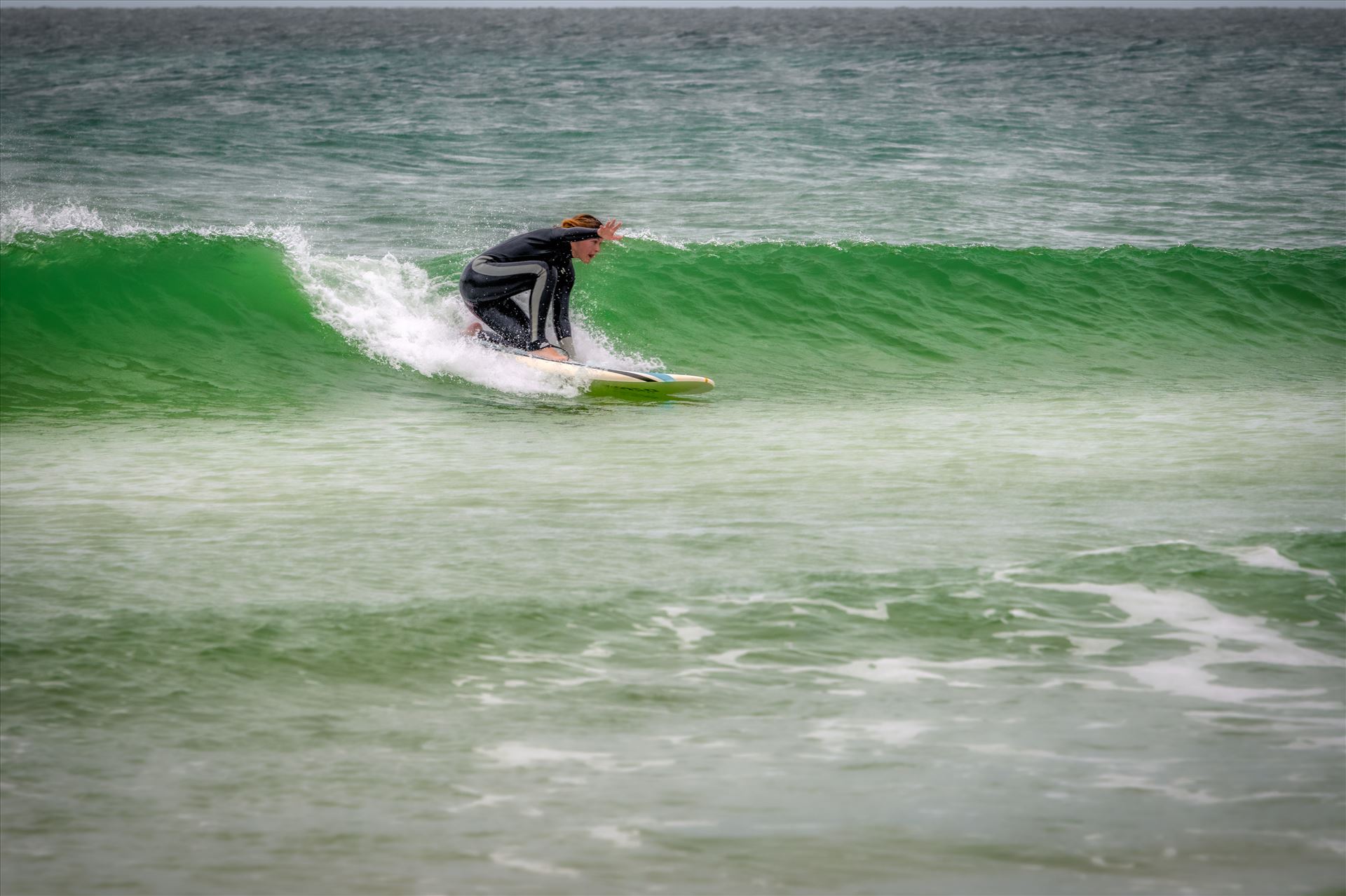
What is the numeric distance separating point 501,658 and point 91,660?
133cm

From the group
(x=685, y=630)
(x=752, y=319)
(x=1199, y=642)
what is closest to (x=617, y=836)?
(x=685, y=630)

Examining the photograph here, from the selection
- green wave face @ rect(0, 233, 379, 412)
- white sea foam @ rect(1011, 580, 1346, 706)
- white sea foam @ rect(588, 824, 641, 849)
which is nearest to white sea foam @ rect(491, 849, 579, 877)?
white sea foam @ rect(588, 824, 641, 849)

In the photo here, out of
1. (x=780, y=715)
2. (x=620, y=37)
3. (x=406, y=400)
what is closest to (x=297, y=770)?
(x=780, y=715)

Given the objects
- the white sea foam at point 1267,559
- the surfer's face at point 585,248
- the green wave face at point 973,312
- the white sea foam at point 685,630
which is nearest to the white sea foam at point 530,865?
the white sea foam at point 685,630

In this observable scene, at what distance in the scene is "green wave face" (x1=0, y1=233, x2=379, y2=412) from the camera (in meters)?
9.90

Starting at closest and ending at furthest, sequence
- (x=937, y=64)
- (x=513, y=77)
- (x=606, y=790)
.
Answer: (x=606, y=790) < (x=513, y=77) < (x=937, y=64)

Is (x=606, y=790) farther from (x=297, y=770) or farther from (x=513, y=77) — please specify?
(x=513, y=77)

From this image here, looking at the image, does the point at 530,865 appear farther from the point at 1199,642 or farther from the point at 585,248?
the point at 585,248

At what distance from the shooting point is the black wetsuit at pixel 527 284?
10.0 m

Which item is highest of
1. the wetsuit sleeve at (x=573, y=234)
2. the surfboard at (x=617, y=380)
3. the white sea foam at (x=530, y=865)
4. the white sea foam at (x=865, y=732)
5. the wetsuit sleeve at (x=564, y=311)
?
the wetsuit sleeve at (x=573, y=234)

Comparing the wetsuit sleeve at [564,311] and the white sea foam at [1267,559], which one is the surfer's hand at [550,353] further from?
the white sea foam at [1267,559]

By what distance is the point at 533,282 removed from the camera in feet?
33.1

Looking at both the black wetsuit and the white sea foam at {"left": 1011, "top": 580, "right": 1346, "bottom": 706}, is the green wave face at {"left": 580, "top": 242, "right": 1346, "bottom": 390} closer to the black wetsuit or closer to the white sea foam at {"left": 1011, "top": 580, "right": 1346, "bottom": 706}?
Result: the black wetsuit

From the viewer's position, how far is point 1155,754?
3.84 meters
